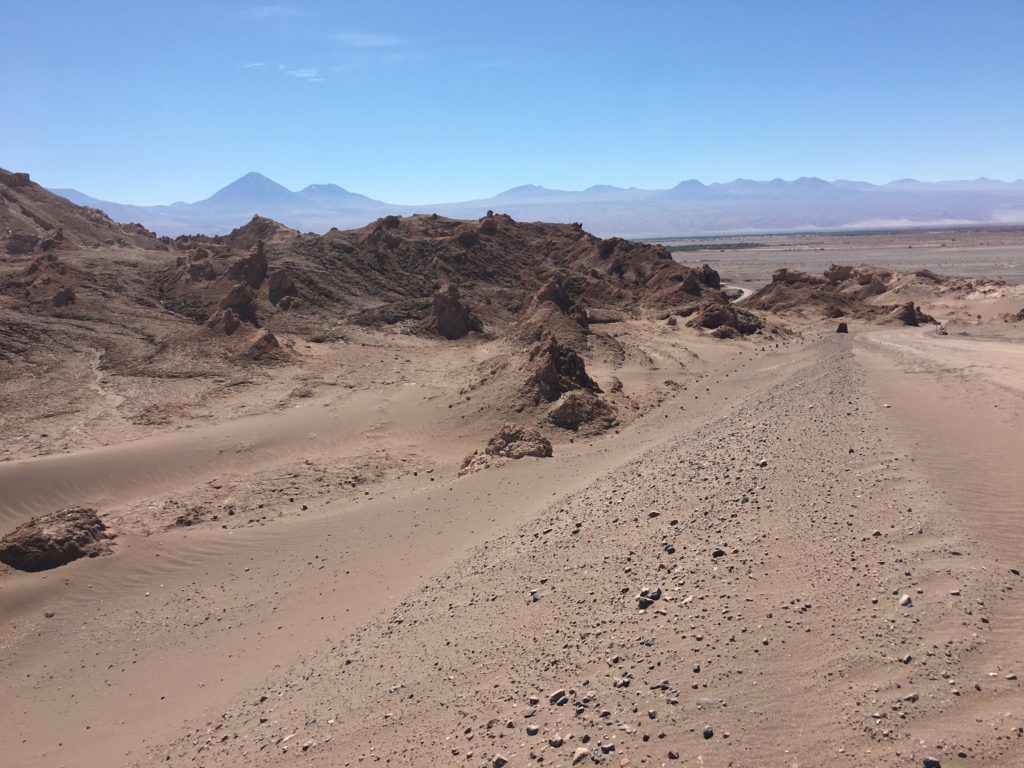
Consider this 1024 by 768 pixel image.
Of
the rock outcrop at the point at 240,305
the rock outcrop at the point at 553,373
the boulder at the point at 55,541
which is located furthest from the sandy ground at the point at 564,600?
the rock outcrop at the point at 240,305

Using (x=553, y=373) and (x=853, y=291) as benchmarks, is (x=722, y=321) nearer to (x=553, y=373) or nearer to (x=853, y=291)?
(x=853, y=291)

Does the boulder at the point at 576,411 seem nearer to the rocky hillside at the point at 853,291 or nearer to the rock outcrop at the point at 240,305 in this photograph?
the rock outcrop at the point at 240,305

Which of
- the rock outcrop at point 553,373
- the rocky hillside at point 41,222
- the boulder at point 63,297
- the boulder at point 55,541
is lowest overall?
the boulder at point 55,541

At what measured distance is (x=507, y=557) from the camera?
26.1 feet

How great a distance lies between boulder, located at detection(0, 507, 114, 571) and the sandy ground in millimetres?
200

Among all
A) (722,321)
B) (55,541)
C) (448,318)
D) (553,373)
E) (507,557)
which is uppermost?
(448,318)

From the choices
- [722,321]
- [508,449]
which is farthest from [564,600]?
[722,321]

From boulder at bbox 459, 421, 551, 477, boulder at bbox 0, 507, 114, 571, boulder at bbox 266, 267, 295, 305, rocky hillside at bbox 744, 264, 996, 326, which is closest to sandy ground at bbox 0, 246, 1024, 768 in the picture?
boulder at bbox 0, 507, 114, 571

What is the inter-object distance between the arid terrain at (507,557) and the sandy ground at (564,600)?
34mm

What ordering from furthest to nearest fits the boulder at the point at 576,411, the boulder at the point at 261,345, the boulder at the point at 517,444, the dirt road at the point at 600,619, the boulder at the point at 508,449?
the boulder at the point at 261,345, the boulder at the point at 576,411, the boulder at the point at 517,444, the boulder at the point at 508,449, the dirt road at the point at 600,619

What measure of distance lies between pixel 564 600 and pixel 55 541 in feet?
24.5

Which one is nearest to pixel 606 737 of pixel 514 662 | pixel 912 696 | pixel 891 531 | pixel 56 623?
pixel 514 662

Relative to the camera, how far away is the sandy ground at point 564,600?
4379 millimetres

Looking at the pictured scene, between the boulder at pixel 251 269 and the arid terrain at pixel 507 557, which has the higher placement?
the boulder at pixel 251 269
